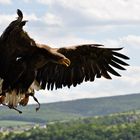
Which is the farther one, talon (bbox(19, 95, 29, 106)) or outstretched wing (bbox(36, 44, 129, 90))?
outstretched wing (bbox(36, 44, 129, 90))

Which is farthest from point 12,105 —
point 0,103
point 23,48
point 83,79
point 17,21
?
point 83,79

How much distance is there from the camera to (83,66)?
19.2 meters

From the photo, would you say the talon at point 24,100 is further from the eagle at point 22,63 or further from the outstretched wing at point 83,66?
the outstretched wing at point 83,66

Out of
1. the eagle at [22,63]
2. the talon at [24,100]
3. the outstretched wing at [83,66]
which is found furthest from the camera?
the outstretched wing at [83,66]

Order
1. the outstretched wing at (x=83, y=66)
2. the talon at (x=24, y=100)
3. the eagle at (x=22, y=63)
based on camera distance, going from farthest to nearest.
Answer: the outstretched wing at (x=83, y=66) → the talon at (x=24, y=100) → the eagle at (x=22, y=63)

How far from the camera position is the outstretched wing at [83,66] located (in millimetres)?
18234

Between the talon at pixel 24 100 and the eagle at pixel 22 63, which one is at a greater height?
the eagle at pixel 22 63

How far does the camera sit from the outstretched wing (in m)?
18.2

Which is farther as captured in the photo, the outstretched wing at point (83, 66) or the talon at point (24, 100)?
the outstretched wing at point (83, 66)

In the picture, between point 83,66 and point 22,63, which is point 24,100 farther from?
point 83,66

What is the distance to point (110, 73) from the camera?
18.9 metres

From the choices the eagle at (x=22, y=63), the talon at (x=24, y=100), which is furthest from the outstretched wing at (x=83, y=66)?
the talon at (x=24, y=100)

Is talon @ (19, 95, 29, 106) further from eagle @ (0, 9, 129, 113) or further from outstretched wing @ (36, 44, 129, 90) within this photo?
outstretched wing @ (36, 44, 129, 90)

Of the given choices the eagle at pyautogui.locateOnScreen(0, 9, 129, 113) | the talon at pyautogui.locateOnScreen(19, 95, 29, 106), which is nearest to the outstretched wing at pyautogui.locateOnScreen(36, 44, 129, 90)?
the eagle at pyautogui.locateOnScreen(0, 9, 129, 113)
